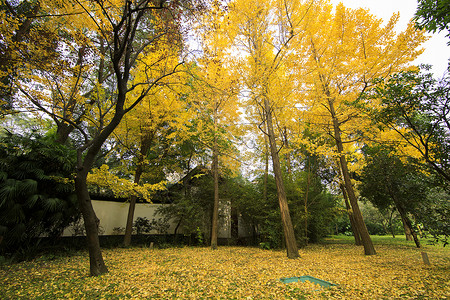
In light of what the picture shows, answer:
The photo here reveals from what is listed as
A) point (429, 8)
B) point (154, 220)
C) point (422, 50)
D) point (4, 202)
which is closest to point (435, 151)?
point (429, 8)

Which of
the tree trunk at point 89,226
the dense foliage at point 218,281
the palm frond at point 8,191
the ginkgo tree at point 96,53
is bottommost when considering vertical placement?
the dense foliage at point 218,281

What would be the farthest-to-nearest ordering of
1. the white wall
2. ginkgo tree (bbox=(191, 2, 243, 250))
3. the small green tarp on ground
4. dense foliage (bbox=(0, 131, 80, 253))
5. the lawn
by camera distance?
the white wall → ginkgo tree (bbox=(191, 2, 243, 250)) → dense foliage (bbox=(0, 131, 80, 253)) → the small green tarp on ground → the lawn

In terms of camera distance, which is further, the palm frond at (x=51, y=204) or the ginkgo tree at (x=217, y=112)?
the ginkgo tree at (x=217, y=112)

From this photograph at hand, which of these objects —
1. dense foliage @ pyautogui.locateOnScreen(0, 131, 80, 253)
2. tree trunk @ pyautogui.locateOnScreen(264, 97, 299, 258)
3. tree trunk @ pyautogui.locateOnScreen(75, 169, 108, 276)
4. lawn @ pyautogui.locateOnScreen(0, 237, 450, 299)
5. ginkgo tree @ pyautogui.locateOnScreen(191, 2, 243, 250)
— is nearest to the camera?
lawn @ pyautogui.locateOnScreen(0, 237, 450, 299)

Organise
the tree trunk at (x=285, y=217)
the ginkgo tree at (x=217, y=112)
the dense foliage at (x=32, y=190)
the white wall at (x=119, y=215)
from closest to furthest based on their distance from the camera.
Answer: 1. the dense foliage at (x=32, y=190)
2. the tree trunk at (x=285, y=217)
3. the ginkgo tree at (x=217, y=112)
4. the white wall at (x=119, y=215)

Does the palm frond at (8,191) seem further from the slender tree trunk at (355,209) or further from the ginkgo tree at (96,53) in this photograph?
the slender tree trunk at (355,209)

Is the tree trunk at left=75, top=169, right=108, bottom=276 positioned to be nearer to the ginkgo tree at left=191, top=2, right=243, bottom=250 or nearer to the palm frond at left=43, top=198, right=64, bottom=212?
the palm frond at left=43, top=198, right=64, bottom=212

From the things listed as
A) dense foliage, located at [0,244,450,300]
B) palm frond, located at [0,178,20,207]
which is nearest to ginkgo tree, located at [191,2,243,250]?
dense foliage, located at [0,244,450,300]

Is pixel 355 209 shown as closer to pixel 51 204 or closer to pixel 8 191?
pixel 51 204

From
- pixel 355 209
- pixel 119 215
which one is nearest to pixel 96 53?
pixel 119 215

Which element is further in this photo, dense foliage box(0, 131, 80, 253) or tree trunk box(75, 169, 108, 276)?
dense foliage box(0, 131, 80, 253)

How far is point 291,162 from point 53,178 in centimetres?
1105

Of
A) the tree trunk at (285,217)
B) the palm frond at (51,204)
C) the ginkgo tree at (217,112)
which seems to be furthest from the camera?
the ginkgo tree at (217,112)

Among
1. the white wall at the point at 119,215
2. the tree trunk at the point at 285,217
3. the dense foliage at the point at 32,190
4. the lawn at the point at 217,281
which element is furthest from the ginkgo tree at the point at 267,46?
the dense foliage at the point at 32,190
